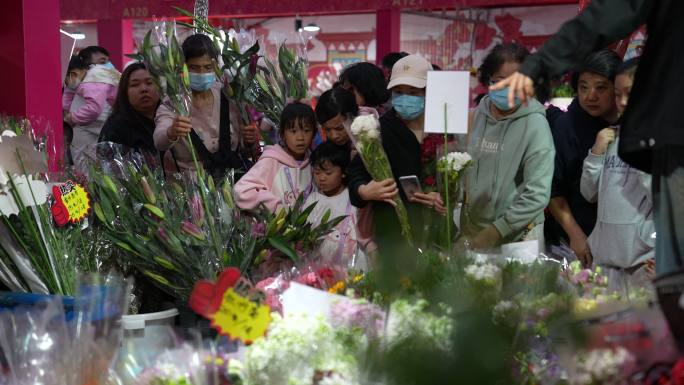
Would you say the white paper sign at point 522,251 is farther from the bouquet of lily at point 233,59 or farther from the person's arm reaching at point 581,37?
the bouquet of lily at point 233,59

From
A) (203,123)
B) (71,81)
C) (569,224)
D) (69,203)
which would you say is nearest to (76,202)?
(69,203)

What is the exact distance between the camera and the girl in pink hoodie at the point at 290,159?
2955 mm

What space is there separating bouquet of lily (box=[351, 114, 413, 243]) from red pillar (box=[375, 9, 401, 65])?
7645mm

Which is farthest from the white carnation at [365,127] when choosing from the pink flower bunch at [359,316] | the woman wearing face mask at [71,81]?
the woman wearing face mask at [71,81]

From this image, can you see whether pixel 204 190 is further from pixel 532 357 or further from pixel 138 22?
pixel 138 22

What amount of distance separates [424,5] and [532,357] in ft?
28.3

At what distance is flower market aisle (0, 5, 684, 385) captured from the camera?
1.30 meters

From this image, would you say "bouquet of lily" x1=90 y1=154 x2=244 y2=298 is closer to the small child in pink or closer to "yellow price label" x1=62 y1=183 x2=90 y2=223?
"yellow price label" x1=62 y1=183 x2=90 y2=223

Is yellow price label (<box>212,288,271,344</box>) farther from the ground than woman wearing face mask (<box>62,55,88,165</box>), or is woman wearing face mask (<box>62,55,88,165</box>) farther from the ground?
woman wearing face mask (<box>62,55,88,165</box>)

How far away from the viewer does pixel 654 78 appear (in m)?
1.54

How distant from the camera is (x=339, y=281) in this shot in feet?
5.98

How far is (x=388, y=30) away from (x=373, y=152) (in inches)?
306

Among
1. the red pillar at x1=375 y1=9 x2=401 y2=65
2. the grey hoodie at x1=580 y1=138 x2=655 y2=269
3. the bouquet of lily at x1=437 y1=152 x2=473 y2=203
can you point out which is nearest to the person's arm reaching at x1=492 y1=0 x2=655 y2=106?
the bouquet of lily at x1=437 y1=152 x2=473 y2=203

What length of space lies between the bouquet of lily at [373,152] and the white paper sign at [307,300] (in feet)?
2.93
